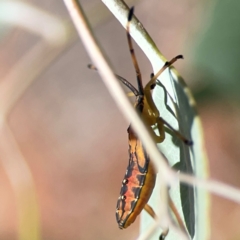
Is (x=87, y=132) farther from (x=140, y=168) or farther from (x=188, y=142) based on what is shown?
(x=188, y=142)

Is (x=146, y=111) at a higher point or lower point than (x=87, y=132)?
lower

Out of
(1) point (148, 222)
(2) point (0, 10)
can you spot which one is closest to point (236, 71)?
(1) point (148, 222)

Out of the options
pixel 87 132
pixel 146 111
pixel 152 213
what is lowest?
pixel 152 213

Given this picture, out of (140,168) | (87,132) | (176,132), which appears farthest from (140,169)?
(87,132)

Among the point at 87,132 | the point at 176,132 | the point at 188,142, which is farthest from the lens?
the point at 87,132

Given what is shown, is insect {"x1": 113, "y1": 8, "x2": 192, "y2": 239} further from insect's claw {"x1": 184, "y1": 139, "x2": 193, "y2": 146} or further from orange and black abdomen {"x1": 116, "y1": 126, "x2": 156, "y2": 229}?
insect's claw {"x1": 184, "y1": 139, "x2": 193, "y2": 146}

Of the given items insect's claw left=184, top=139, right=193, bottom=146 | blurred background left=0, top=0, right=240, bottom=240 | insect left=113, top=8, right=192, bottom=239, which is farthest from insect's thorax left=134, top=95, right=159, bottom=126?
blurred background left=0, top=0, right=240, bottom=240

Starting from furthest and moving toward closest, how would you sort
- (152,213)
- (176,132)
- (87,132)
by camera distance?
(87,132) → (152,213) → (176,132)

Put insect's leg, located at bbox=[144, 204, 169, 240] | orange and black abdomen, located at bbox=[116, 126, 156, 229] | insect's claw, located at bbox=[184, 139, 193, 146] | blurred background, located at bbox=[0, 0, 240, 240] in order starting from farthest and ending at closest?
blurred background, located at bbox=[0, 0, 240, 240]
orange and black abdomen, located at bbox=[116, 126, 156, 229]
insect's leg, located at bbox=[144, 204, 169, 240]
insect's claw, located at bbox=[184, 139, 193, 146]
